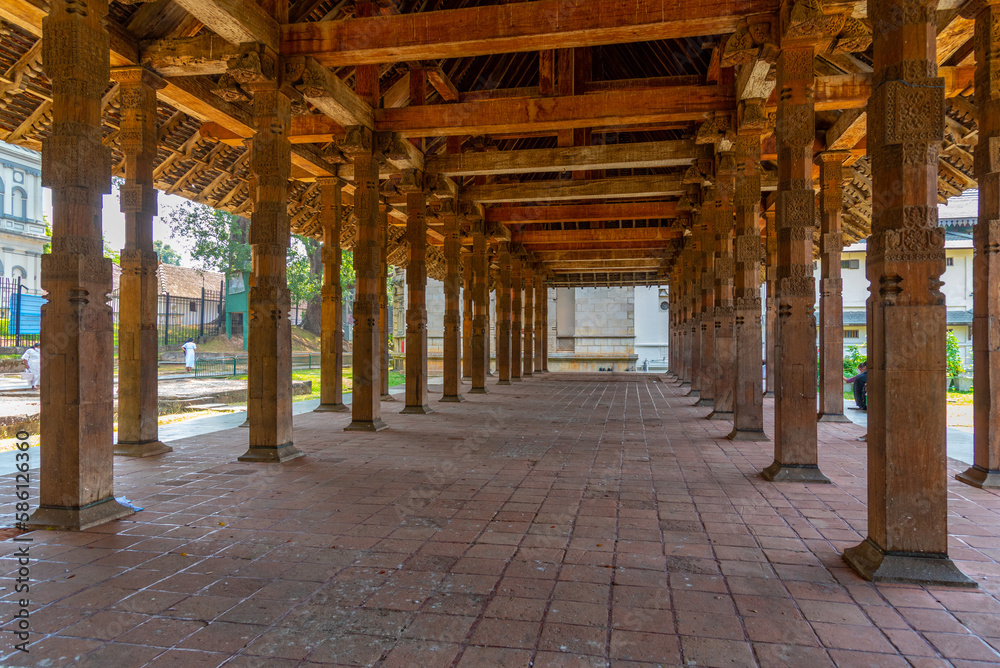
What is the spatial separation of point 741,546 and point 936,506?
1.26 m

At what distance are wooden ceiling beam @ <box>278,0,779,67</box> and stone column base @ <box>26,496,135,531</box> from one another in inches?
235

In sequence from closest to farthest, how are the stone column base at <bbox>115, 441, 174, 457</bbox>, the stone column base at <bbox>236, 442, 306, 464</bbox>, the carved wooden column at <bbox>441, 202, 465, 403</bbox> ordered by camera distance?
1. the stone column base at <bbox>236, 442, 306, 464</bbox>
2. the stone column base at <bbox>115, 441, 174, 457</bbox>
3. the carved wooden column at <bbox>441, 202, 465, 403</bbox>

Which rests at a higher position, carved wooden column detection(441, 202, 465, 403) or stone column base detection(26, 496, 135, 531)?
carved wooden column detection(441, 202, 465, 403)

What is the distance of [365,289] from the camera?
10234mm

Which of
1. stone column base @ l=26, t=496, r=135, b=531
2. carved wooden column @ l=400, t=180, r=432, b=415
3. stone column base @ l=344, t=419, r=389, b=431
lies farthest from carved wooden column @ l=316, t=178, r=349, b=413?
stone column base @ l=26, t=496, r=135, b=531

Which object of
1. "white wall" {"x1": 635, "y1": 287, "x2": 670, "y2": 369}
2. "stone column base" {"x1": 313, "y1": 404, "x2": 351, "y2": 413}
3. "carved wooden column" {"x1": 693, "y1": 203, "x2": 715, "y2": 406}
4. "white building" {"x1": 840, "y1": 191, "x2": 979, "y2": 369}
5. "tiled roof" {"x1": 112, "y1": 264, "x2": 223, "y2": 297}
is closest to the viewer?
"carved wooden column" {"x1": 693, "y1": 203, "x2": 715, "y2": 406}

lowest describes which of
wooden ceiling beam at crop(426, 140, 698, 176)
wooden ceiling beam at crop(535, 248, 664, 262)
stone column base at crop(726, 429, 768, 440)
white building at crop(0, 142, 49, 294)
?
stone column base at crop(726, 429, 768, 440)

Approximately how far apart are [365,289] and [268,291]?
2.65 meters

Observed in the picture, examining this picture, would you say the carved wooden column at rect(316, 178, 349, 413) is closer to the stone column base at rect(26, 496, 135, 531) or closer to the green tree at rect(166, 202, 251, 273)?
the stone column base at rect(26, 496, 135, 531)

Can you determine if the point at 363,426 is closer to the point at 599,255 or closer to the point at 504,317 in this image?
the point at 504,317

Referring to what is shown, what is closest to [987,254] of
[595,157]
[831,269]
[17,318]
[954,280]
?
[831,269]

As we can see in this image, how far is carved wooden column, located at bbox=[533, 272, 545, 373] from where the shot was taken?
29406 millimetres

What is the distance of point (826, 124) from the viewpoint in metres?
11.0

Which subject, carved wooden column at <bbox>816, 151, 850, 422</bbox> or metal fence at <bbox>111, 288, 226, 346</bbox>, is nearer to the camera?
carved wooden column at <bbox>816, 151, 850, 422</bbox>
